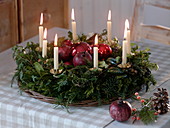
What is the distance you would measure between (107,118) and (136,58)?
295 mm

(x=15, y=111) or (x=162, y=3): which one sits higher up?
(x=162, y=3)

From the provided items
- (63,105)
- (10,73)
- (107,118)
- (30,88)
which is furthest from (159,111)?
(10,73)

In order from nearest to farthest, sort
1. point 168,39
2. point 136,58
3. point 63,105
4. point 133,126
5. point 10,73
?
1. point 133,126
2. point 63,105
3. point 136,58
4. point 10,73
5. point 168,39

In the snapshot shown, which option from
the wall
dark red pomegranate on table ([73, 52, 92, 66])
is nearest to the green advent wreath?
dark red pomegranate on table ([73, 52, 92, 66])

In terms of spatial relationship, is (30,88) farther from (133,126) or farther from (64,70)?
(133,126)

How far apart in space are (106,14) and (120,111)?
8.23 feet

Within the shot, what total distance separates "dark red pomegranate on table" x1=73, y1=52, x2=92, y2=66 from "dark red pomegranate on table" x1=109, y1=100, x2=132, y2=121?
226 mm

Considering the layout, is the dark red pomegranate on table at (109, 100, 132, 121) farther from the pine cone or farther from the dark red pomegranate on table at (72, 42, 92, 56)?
the dark red pomegranate on table at (72, 42, 92, 56)

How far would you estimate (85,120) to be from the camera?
4.22 feet

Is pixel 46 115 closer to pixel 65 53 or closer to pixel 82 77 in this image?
pixel 82 77

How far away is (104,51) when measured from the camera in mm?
1529

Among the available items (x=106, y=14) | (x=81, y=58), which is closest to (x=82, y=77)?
(x=81, y=58)

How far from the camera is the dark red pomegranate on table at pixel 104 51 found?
1.53 meters

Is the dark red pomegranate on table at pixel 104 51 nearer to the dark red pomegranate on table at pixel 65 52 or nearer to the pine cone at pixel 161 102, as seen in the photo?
the dark red pomegranate on table at pixel 65 52
